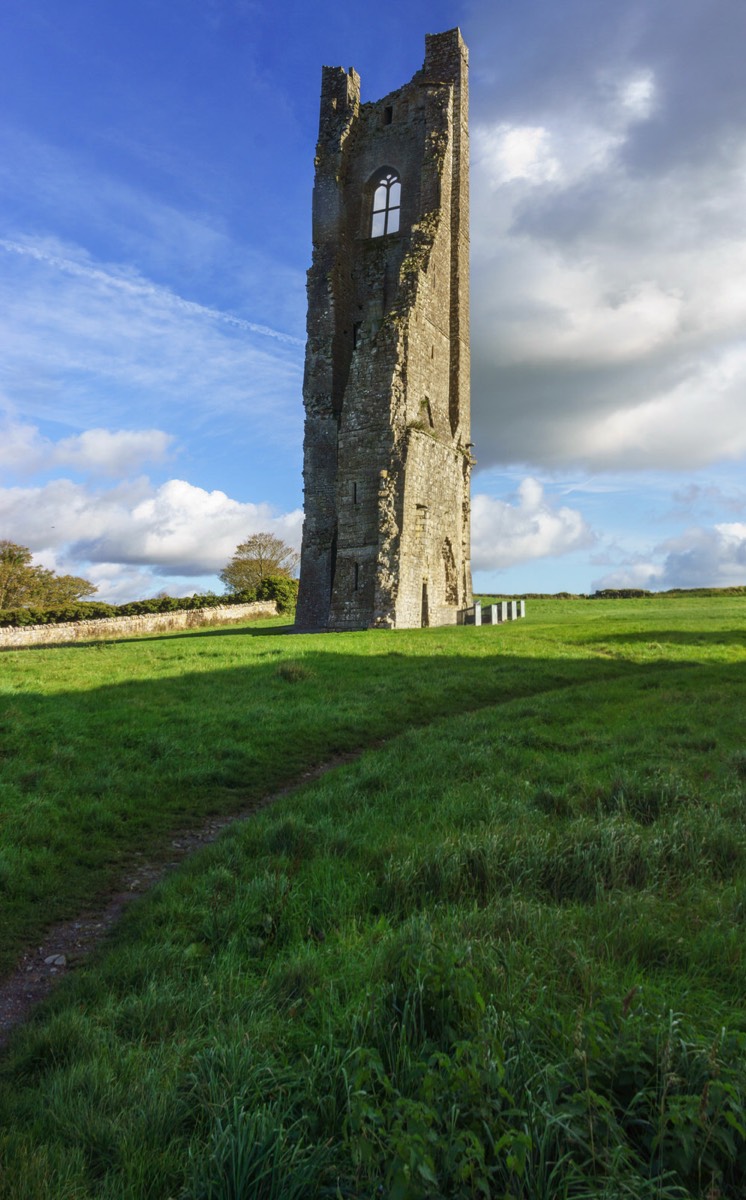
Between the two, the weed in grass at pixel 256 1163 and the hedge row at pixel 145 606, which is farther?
the hedge row at pixel 145 606

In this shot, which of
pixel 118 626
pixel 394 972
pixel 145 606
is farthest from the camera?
pixel 145 606

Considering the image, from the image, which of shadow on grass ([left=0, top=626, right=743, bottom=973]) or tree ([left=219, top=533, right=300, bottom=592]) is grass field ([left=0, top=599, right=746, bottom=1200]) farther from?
tree ([left=219, top=533, right=300, bottom=592])

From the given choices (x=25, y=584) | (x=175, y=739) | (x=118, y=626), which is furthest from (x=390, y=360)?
(x=25, y=584)

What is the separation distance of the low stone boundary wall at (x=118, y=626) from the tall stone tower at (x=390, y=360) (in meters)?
11.0

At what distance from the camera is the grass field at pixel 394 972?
2400 mm

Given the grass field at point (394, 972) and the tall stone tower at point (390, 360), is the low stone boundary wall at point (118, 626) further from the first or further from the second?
the grass field at point (394, 972)

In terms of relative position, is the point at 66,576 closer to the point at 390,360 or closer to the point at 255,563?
the point at 255,563

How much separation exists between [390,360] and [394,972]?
30.1 m

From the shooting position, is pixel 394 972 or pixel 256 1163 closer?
pixel 256 1163

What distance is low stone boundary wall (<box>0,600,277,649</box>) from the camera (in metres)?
35.6

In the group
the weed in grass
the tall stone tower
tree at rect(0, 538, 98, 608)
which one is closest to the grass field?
the weed in grass

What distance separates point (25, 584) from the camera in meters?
59.6

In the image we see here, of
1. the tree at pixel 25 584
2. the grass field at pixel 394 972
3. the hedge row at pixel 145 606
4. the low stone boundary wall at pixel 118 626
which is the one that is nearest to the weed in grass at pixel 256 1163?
the grass field at pixel 394 972

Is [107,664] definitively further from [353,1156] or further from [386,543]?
[353,1156]
